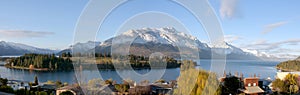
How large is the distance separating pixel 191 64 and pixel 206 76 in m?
0.62

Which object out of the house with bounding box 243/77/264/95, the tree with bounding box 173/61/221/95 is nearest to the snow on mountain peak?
the tree with bounding box 173/61/221/95

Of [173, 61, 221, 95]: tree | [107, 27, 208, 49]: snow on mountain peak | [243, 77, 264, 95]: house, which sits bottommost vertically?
[243, 77, 264, 95]: house

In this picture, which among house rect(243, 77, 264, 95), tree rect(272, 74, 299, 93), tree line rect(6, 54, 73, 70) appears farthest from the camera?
tree line rect(6, 54, 73, 70)

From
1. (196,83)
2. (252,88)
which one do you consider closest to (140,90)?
(196,83)

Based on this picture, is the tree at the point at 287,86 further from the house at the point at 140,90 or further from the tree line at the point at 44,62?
the tree line at the point at 44,62

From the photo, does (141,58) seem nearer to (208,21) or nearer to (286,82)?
(286,82)

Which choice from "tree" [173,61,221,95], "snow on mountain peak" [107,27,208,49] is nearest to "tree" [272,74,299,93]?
"snow on mountain peak" [107,27,208,49]

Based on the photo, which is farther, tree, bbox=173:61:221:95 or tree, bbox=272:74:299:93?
tree, bbox=272:74:299:93

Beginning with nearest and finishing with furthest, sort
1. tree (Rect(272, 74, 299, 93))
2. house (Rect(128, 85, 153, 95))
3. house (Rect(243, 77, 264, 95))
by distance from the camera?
house (Rect(128, 85, 153, 95))
house (Rect(243, 77, 264, 95))
tree (Rect(272, 74, 299, 93))

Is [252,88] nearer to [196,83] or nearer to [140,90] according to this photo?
[140,90]

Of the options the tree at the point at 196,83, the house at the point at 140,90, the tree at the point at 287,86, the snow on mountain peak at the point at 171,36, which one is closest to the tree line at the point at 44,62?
the house at the point at 140,90

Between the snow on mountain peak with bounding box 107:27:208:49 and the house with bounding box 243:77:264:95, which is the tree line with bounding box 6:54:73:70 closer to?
the house with bounding box 243:77:264:95

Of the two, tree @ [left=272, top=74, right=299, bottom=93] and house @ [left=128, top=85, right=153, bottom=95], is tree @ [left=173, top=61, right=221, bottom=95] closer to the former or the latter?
house @ [left=128, top=85, right=153, bottom=95]

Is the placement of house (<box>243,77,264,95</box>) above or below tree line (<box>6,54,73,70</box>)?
below
